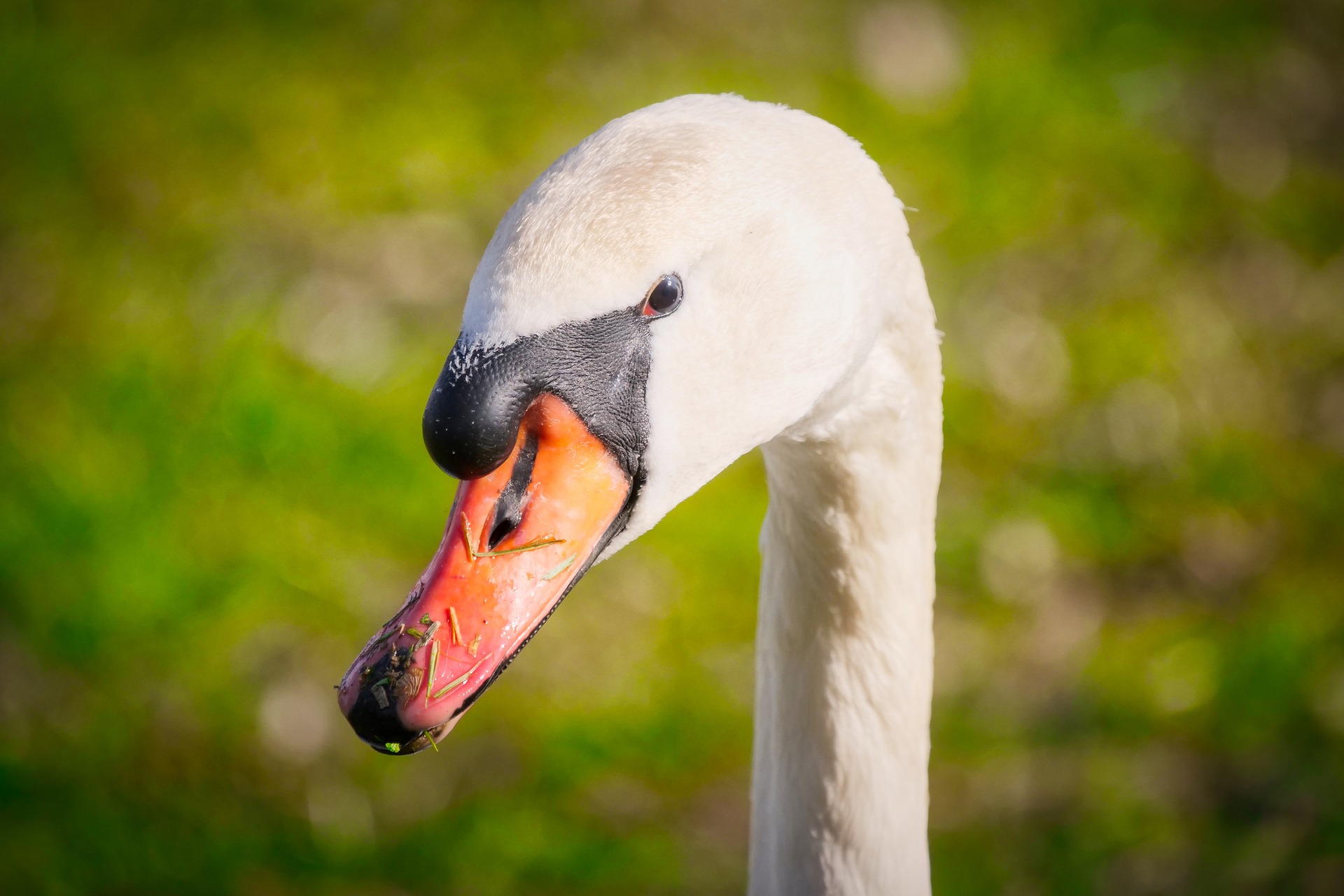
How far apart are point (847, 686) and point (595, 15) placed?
3.76 metres

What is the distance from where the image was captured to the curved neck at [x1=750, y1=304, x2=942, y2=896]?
5.19ft

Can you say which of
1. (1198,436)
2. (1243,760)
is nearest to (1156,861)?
(1243,760)

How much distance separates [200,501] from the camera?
3533mm

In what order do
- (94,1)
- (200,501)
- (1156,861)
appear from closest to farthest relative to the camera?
(1156,861) → (200,501) → (94,1)

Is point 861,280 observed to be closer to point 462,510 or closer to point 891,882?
point 462,510

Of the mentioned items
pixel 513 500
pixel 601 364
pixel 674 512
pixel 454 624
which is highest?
pixel 674 512

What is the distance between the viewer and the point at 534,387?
115 cm

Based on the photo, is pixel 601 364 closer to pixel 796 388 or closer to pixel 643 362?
pixel 643 362

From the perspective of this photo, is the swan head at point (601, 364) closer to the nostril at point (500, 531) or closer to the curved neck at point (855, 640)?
the nostril at point (500, 531)

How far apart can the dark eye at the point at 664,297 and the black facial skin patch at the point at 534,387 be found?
0.5 inches

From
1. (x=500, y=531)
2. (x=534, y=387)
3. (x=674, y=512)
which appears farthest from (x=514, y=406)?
(x=674, y=512)

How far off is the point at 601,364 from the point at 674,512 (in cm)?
241

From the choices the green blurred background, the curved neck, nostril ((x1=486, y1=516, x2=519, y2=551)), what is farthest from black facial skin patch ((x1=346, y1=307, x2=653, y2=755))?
the green blurred background

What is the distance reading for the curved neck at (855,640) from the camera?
158cm
